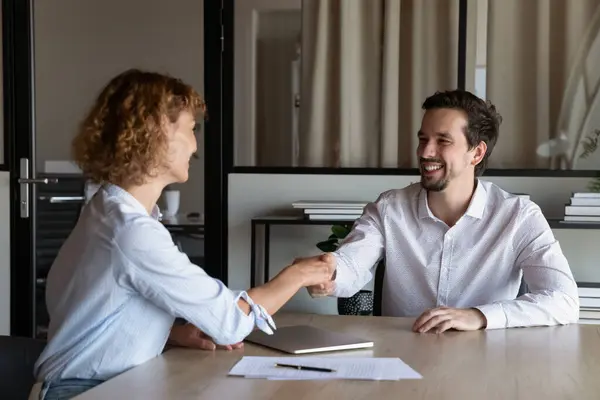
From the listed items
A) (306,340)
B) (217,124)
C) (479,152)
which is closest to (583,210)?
(479,152)

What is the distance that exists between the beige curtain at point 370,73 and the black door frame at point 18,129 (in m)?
1.38

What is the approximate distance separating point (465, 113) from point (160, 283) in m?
1.40

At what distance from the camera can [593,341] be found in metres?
1.91

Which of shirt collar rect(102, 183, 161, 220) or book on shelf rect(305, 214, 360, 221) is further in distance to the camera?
book on shelf rect(305, 214, 360, 221)

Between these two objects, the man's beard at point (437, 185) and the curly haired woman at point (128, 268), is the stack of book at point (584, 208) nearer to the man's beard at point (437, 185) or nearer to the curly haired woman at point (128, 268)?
the man's beard at point (437, 185)

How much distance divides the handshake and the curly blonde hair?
45 centimetres

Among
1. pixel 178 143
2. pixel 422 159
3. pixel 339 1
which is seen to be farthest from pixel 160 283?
pixel 339 1

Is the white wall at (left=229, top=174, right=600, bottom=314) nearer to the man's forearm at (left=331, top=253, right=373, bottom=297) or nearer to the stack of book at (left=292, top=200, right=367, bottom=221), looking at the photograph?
the stack of book at (left=292, top=200, right=367, bottom=221)

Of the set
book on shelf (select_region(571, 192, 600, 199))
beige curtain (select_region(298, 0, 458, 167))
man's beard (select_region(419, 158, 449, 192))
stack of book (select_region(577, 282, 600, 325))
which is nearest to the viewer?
man's beard (select_region(419, 158, 449, 192))

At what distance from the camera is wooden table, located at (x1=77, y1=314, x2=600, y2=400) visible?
1401 millimetres

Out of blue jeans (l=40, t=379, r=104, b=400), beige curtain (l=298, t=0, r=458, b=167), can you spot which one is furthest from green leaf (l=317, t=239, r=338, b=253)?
blue jeans (l=40, t=379, r=104, b=400)

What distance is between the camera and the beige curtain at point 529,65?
143 inches

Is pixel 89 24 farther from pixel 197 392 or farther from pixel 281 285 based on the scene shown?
pixel 197 392

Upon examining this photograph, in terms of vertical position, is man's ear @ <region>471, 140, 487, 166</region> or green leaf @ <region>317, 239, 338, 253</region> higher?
man's ear @ <region>471, 140, 487, 166</region>
